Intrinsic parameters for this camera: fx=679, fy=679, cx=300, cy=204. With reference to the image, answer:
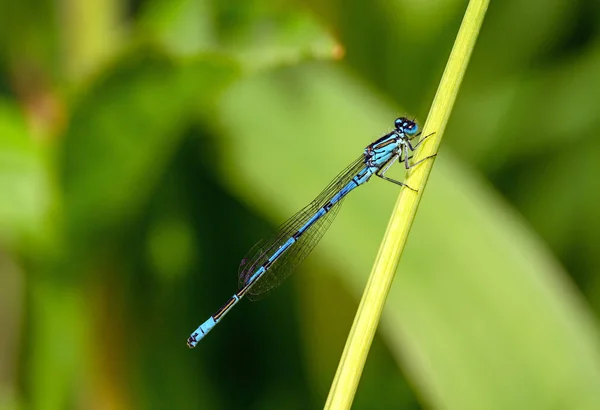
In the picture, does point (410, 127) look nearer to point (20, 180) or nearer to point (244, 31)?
point (244, 31)

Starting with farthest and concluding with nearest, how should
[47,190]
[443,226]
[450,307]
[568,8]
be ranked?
[568,8], [47,190], [443,226], [450,307]

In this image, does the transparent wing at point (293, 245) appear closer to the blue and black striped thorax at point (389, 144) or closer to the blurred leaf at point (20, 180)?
the blue and black striped thorax at point (389, 144)

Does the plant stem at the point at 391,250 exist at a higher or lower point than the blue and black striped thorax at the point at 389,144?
lower

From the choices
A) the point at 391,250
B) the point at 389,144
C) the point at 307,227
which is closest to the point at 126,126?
the point at 307,227

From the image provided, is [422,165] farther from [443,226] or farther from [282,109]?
[282,109]

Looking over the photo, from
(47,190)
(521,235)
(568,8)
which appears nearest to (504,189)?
(568,8)

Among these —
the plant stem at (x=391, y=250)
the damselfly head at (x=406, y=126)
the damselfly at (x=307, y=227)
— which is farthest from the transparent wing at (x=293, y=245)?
the plant stem at (x=391, y=250)

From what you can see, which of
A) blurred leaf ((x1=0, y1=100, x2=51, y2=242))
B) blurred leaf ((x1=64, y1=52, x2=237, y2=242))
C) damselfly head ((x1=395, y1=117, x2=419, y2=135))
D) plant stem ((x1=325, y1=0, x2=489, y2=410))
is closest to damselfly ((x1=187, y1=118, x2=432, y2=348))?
damselfly head ((x1=395, y1=117, x2=419, y2=135))

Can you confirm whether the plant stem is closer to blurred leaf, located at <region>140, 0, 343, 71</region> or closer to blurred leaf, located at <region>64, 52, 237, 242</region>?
blurred leaf, located at <region>140, 0, 343, 71</region>
